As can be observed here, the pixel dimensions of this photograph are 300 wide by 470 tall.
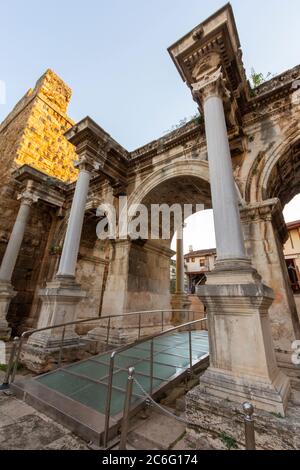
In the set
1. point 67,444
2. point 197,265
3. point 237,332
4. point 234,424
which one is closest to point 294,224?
point 197,265

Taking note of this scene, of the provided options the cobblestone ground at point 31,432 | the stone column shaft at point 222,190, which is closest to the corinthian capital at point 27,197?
the cobblestone ground at point 31,432

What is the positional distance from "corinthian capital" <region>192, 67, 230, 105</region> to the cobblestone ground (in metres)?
5.28

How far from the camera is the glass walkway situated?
7.93 feet

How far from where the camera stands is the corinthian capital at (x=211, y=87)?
12.3 feet

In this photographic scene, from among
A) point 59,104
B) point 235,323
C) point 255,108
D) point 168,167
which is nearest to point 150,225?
point 168,167

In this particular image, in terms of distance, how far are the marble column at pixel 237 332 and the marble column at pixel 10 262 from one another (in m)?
6.97

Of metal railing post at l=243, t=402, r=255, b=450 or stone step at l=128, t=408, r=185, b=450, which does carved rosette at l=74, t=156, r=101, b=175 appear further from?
metal railing post at l=243, t=402, r=255, b=450

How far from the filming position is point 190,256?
24.3m

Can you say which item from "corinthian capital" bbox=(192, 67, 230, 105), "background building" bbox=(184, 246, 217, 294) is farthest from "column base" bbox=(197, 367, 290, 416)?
"background building" bbox=(184, 246, 217, 294)

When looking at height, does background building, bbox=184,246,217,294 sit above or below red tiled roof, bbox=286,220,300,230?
below

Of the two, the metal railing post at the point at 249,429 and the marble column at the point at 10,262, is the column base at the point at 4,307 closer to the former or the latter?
the marble column at the point at 10,262

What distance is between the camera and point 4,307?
688 cm

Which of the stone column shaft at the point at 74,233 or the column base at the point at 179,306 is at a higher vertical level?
the stone column shaft at the point at 74,233
